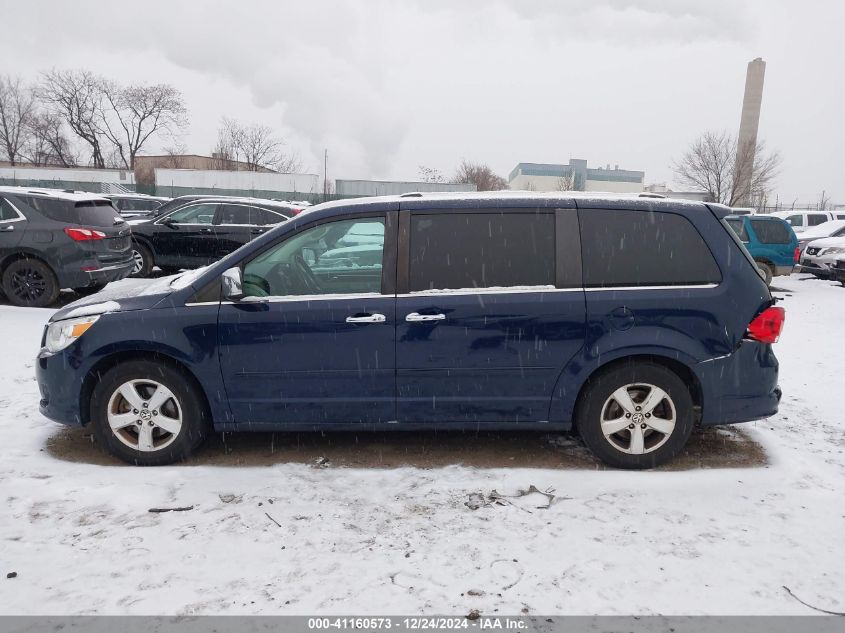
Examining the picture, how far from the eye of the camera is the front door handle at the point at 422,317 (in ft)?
12.3

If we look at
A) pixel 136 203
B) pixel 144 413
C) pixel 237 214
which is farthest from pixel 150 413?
pixel 136 203

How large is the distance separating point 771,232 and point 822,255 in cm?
238

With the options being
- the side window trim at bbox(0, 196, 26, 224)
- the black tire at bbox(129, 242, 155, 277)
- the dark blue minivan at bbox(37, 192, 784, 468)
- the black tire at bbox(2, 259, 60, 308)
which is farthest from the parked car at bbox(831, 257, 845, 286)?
the side window trim at bbox(0, 196, 26, 224)

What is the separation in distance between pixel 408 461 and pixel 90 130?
244 ft

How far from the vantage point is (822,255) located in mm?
14500

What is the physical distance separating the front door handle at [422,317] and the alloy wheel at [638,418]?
1.18 m

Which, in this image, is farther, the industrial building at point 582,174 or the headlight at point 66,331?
the industrial building at point 582,174

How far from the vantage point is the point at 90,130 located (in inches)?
2586

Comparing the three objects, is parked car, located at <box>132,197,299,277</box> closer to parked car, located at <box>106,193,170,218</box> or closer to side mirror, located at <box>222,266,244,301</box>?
side mirror, located at <box>222,266,244,301</box>

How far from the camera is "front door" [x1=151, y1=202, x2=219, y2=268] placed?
12.1 metres

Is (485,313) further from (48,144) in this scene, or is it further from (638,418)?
(48,144)

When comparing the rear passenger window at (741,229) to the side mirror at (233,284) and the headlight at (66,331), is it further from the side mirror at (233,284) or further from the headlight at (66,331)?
the headlight at (66,331)

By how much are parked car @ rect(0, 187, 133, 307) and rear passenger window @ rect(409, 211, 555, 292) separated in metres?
6.85

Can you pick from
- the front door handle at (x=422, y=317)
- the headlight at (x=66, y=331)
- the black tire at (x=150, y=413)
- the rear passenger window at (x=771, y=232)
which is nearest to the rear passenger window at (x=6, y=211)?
the headlight at (x=66, y=331)
